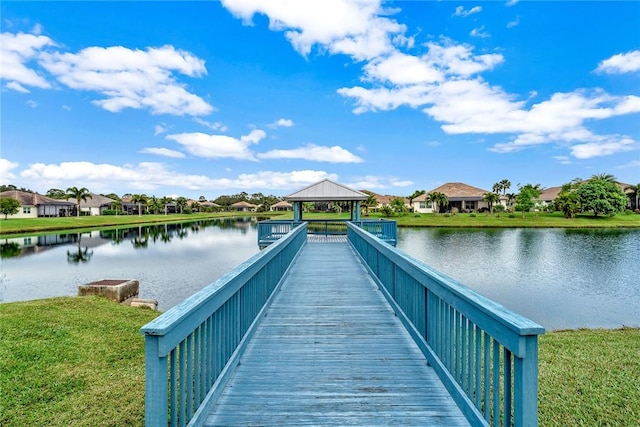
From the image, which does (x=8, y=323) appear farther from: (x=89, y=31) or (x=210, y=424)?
(x=89, y=31)

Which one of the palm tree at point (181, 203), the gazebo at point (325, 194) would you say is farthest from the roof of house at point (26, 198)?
the gazebo at point (325, 194)

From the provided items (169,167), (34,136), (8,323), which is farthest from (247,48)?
(169,167)

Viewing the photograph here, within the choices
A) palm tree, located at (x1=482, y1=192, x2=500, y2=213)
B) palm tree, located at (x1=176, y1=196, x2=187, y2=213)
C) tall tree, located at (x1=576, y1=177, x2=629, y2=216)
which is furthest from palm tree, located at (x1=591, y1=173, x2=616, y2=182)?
palm tree, located at (x1=176, y1=196, x2=187, y2=213)

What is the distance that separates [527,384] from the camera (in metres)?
1.60

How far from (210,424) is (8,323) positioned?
6.82 m

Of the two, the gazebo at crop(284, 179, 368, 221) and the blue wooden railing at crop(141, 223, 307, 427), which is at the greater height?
the gazebo at crop(284, 179, 368, 221)

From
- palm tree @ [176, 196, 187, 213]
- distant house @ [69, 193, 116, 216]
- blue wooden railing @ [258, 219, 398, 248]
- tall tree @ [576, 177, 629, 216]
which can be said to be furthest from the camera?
palm tree @ [176, 196, 187, 213]

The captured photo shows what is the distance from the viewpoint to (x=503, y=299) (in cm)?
1088

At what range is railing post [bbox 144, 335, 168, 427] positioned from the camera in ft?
5.25

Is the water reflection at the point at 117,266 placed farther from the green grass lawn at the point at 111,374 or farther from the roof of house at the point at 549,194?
the roof of house at the point at 549,194

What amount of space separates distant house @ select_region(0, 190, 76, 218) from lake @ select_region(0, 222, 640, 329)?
39.9 m

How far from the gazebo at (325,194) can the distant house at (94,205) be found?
72071 mm

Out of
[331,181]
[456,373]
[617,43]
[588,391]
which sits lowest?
[588,391]

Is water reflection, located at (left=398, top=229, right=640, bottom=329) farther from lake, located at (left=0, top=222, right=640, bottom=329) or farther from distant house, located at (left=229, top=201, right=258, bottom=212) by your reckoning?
distant house, located at (left=229, top=201, right=258, bottom=212)
